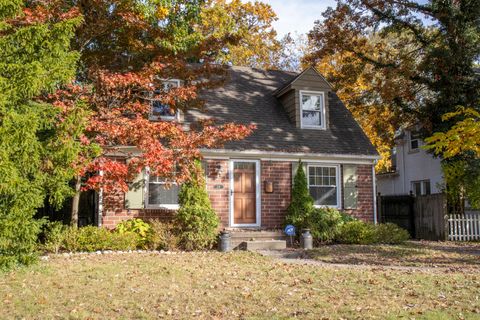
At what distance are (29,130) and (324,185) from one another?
11.0 meters

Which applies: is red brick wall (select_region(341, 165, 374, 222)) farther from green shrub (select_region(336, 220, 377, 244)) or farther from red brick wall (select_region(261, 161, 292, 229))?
red brick wall (select_region(261, 161, 292, 229))

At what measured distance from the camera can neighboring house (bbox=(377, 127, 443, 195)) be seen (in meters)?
24.4

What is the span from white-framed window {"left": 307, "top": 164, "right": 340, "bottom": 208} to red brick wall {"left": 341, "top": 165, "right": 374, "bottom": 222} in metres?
0.86

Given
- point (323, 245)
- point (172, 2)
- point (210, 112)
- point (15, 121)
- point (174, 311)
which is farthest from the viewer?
point (210, 112)

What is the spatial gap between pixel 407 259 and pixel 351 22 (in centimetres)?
1277

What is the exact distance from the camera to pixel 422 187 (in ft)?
83.8

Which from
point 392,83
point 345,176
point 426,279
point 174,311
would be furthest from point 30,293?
point 392,83

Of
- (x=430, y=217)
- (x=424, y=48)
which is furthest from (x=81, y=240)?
(x=424, y=48)

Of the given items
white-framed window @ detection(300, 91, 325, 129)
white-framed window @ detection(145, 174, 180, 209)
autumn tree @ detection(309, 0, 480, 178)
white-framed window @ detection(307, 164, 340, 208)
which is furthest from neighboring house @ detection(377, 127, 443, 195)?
white-framed window @ detection(145, 174, 180, 209)

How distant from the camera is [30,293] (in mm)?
7508

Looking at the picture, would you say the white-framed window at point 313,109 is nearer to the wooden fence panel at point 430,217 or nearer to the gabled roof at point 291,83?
the gabled roof at point 291,83

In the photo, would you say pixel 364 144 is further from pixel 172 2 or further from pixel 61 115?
pixel 61 115

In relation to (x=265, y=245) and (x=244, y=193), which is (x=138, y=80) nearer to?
(x=244, y=193)

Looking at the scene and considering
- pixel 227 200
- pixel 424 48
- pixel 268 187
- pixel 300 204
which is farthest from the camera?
pixel 424 48
